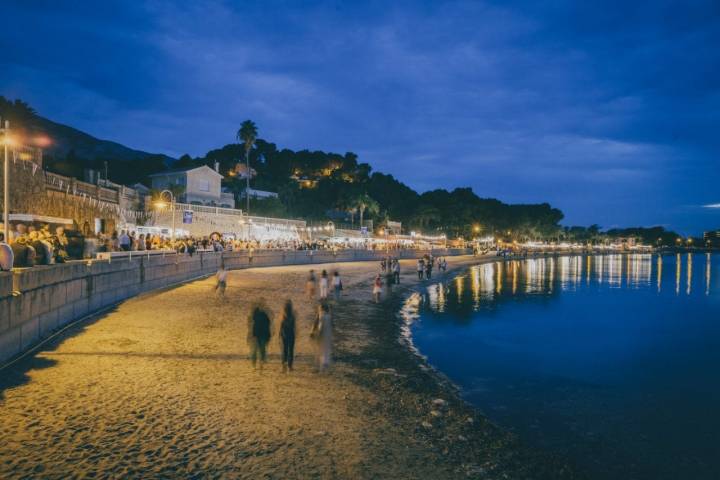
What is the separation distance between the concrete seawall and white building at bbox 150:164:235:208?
2735 centimetres

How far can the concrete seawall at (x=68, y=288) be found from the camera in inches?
367

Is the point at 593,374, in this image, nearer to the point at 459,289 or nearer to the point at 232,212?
the point at 459,289

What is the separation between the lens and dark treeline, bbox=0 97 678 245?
7344 cm

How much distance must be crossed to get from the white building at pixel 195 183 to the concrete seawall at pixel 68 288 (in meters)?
27.4

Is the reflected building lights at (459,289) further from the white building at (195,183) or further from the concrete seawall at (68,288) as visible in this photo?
the white building at (195,183)

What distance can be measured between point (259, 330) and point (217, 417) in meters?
2.48

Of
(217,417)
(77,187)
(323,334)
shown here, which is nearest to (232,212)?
(77,187)

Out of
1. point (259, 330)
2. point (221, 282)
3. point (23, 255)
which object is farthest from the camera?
point (221, 282)

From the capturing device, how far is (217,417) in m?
7.32

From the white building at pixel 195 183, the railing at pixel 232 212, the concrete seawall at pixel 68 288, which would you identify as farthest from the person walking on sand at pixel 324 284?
the white building at pixel 195 183

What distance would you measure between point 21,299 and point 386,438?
8283 mm

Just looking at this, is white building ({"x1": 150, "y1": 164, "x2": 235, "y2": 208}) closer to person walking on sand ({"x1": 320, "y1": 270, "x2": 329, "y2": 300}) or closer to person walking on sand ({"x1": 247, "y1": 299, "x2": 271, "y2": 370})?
person walking on sand ({"x1": 320, "y1": 270, "x2": 329, "y2": 300})

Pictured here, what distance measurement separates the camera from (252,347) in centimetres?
990

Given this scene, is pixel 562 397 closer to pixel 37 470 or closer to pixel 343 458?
pixel 343 458
